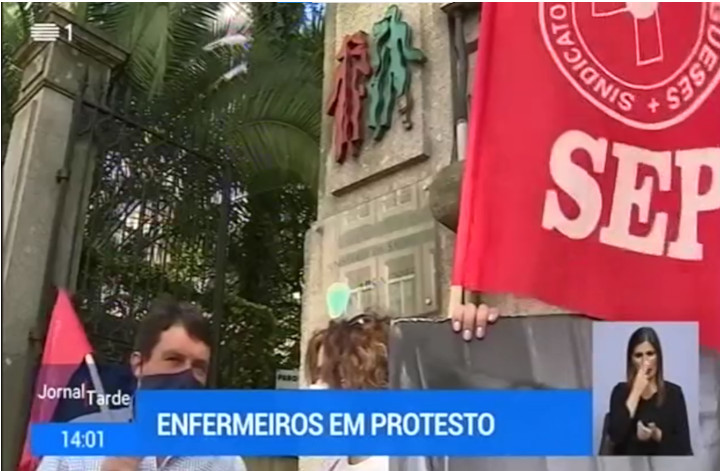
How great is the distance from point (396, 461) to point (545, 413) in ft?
0.91

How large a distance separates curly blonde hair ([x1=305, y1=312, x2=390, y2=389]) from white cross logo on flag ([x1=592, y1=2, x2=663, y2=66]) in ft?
2.37

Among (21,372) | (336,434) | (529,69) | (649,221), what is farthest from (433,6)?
(21,372)

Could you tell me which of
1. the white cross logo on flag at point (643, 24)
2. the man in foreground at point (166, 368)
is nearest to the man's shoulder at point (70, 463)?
the man in foreground at point (166, 368)

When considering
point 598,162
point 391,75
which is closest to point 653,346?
point 598,162

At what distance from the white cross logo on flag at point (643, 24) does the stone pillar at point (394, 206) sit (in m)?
0.35

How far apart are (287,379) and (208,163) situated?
2.91 feet

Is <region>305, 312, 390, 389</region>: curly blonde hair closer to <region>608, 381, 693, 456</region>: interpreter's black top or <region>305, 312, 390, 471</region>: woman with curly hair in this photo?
<region>305, 312, 390, 471</region>: woman with curly hair

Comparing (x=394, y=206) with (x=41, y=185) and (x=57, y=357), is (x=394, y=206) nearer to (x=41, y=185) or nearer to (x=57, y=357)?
(x=57, y=357)

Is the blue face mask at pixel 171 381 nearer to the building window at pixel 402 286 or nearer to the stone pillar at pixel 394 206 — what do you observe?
the stone pillar at pixel 394 206

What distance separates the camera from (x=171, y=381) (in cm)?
194

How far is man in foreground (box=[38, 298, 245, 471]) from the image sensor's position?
1.85 metres

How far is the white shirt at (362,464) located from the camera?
1783mm

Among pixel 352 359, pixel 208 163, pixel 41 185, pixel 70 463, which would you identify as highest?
pixel 208 163

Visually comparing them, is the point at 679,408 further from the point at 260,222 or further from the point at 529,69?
the point at 260,222
